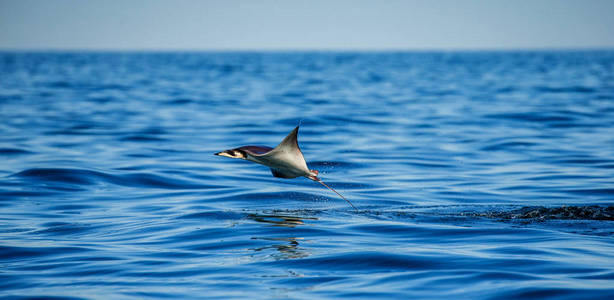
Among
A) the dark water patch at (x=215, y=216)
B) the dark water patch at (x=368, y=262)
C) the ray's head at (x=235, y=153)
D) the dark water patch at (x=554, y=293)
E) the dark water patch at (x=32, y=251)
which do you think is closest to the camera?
the dark water patch at (x=554, y=293)

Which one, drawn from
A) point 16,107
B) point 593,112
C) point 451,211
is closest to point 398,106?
point 593,112

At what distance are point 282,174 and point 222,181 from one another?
5118 millimetres

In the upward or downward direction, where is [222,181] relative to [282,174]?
downward

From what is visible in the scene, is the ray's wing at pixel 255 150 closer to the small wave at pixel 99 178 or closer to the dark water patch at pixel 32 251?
the dark water patch at pixel 32 251

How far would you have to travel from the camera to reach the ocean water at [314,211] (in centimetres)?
606

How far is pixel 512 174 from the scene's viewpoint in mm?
13078

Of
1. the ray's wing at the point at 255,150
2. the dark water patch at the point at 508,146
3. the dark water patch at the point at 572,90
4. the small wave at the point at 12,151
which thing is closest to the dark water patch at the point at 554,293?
the ray's wing at the point at 255,150

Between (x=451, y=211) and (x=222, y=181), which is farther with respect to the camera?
(x=222, y=181)

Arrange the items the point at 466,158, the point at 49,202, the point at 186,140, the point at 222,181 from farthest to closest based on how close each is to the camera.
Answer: the point at 186,140 → the point at 466,158 → the point at 222,181 → the point at 49,202

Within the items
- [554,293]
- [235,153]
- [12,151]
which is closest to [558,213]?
[554,293]

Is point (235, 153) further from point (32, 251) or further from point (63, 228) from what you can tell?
point (63, 228)

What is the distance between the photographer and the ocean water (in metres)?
6.06

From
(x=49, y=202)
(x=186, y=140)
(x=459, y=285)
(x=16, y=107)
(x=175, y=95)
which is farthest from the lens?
(x=175, y=95)

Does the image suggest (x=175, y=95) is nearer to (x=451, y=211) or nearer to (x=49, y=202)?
(x=49, y=202)
